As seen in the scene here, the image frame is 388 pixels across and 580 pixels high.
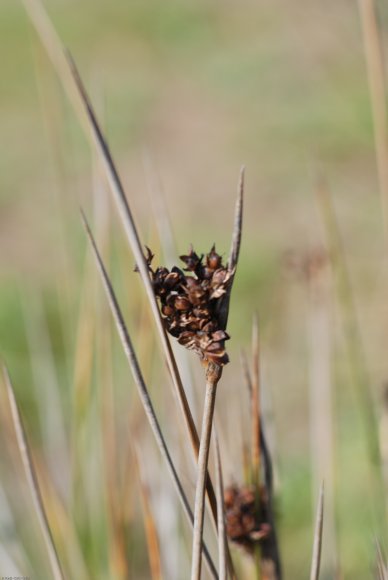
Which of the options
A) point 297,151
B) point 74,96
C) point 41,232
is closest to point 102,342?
point 74,96

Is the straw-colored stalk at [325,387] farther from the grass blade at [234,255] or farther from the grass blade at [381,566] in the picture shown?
the grass blade at [234,255]

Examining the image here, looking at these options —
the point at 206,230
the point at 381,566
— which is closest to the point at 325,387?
the point at 381,566

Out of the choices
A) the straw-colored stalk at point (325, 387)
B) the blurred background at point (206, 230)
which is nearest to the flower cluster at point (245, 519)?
the blurred background at point (206, 230)

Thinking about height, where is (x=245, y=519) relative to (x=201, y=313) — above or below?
below

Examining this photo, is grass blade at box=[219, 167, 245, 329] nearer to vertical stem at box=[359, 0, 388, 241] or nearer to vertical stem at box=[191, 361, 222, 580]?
vertical stem at box=[191, 361, 222, 580]

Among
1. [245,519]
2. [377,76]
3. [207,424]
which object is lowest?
[245,519]

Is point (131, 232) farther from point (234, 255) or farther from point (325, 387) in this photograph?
point (325, 387)

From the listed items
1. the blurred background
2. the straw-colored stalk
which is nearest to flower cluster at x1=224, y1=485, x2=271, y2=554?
the blurred background
